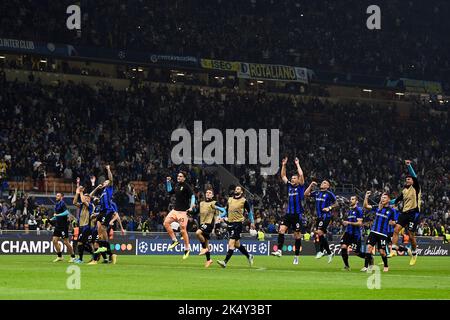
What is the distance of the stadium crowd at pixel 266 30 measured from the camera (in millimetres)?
63312

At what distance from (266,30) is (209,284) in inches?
2070

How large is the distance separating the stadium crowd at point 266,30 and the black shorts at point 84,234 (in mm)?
29039

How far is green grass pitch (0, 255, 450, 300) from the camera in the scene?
20438 millimetres

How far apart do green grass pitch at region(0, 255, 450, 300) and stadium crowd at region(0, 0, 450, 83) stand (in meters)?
34.9

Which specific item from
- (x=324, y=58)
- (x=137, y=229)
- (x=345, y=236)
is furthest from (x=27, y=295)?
(x=324, y=58)

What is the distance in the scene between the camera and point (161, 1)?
70625 mm

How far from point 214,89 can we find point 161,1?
751 cm

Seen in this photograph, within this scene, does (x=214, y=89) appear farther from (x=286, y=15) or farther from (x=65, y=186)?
(x=65, y=186)

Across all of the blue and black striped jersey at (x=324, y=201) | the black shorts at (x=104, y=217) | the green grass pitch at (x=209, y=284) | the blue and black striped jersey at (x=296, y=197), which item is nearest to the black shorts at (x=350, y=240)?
the green grass pitch at (x=209, y=284)

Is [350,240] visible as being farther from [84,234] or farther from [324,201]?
[84,234]

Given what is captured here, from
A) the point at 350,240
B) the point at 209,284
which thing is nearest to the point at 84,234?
the point at 350,240

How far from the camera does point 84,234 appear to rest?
3316 cm

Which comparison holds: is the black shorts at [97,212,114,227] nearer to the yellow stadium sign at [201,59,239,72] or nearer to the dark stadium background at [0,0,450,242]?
the dark stadium background at [0,0,450,242]
